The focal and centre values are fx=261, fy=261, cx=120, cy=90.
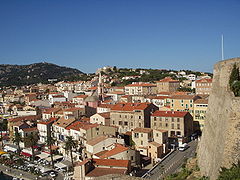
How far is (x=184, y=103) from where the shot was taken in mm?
52062

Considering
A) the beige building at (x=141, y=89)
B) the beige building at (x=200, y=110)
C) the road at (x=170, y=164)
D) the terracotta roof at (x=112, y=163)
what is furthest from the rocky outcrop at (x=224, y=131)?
the beige building at (x=141, y=89)

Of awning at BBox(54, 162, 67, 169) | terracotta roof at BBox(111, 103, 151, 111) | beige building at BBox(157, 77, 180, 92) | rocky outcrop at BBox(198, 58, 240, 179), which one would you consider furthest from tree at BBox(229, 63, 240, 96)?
beige building at BBox(157, 77, 180, 92)

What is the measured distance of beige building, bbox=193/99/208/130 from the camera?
47.2 metres

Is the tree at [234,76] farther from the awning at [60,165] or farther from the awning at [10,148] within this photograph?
the awning at [10,148]

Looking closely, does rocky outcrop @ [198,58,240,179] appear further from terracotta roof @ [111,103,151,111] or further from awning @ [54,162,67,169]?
terracotta roof @ [111,103,151,111]

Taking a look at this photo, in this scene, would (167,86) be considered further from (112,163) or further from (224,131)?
(224,131)

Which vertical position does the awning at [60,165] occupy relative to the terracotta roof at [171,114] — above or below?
below

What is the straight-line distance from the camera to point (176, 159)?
3372cm

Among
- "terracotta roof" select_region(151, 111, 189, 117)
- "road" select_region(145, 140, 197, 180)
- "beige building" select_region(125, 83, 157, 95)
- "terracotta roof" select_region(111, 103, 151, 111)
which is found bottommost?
"road" select_region(145, 140, 197, 180)

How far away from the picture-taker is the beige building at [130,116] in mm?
45006

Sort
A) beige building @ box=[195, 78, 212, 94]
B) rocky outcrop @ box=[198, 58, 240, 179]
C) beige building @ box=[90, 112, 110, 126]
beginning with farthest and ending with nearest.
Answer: beige building @ box=[195, 78, 212, 94] → beige building @ box=[90, 112, 110, 126] → rocky outcrop @ box=[198, 58, 240, 179]

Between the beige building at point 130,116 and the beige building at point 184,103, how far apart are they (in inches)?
286

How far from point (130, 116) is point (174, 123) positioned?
25.4 feet

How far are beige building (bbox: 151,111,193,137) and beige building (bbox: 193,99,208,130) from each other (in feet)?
11.1
